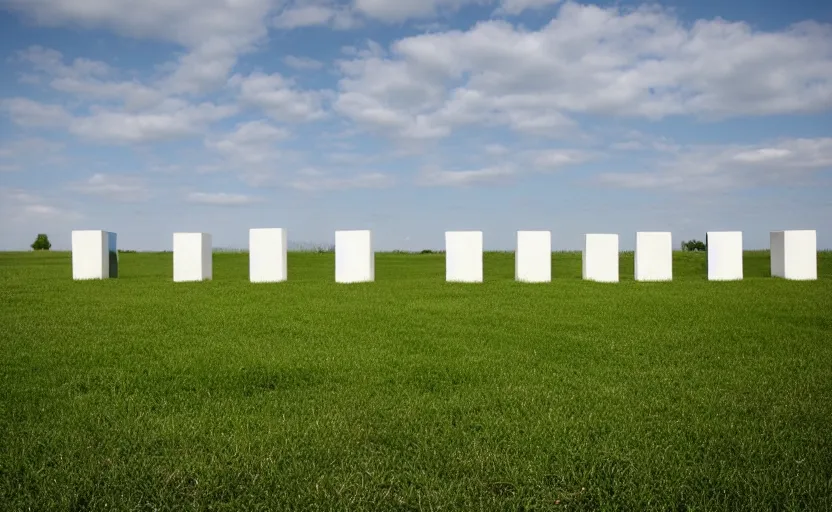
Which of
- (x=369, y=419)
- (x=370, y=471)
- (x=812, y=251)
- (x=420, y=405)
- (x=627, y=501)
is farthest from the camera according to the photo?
(x=812, y=251)

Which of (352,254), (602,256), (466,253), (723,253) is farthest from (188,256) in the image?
(723,253)

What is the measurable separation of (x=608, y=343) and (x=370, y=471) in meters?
6.09

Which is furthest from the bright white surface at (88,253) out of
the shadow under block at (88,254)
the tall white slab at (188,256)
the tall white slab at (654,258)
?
the tall white slab at (654,258)

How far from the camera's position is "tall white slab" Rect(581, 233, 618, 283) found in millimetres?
19625

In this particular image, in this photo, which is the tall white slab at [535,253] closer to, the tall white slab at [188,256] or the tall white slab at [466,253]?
the tall white slab at [466,253]

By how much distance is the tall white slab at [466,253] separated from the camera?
18.9m

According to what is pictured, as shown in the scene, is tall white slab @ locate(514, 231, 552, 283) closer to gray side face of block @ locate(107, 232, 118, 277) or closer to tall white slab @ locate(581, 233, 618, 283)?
tall white slab @ locate(581, 233, 618, 283)

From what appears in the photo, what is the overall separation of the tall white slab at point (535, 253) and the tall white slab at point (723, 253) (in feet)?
17.6

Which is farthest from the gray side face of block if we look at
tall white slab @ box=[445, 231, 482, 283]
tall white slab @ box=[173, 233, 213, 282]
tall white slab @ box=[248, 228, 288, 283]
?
tall white slab @ box=[445, 231, 482, 283]

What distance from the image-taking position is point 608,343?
10.2 m

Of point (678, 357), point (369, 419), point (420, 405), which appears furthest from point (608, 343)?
point (369, 419)

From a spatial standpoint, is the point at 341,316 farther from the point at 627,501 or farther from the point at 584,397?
the point at 627,501

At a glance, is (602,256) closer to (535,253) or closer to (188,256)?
(535,253)

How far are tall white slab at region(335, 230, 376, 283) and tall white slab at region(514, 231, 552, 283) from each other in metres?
4.38
